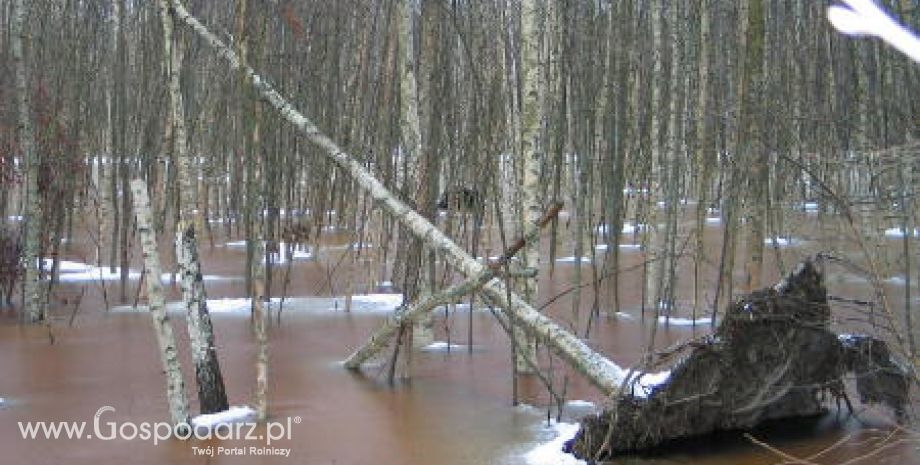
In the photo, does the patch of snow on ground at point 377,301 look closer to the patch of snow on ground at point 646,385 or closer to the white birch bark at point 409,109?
the white birch bark at point 409,109

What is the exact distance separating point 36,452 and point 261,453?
1214mm

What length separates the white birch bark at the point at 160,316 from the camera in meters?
5.63

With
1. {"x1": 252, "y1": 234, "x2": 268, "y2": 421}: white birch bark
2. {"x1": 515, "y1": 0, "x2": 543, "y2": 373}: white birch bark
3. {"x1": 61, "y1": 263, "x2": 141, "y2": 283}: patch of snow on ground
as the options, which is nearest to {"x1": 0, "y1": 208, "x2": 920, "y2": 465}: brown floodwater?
{"x1": 252, "y1": 234, "x2": 268, "y2": 421}: white birch bark

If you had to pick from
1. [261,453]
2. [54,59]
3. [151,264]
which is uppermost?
[54,59]

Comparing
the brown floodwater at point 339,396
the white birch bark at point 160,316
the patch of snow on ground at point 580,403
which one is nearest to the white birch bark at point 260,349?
the brown floodwater at point 339,396

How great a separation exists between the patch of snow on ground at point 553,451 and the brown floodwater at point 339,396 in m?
0.02

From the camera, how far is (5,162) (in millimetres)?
11617

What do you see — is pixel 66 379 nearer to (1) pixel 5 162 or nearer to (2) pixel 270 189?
(2) pixel 270 189

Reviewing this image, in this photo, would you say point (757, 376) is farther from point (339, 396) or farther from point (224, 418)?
point (224, 418)

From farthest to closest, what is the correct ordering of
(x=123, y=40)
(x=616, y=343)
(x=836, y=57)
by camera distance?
(x=836, y=57)
(x=123, y=40)
(x=616, y=343)

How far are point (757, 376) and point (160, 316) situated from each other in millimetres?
3583

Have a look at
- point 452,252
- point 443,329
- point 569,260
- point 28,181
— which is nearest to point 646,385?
point 452,252

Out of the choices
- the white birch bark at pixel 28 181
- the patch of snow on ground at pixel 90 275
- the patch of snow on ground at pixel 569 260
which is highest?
the white birch bark at pixel 28 181

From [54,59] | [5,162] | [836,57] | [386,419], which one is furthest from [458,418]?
[836,57]
